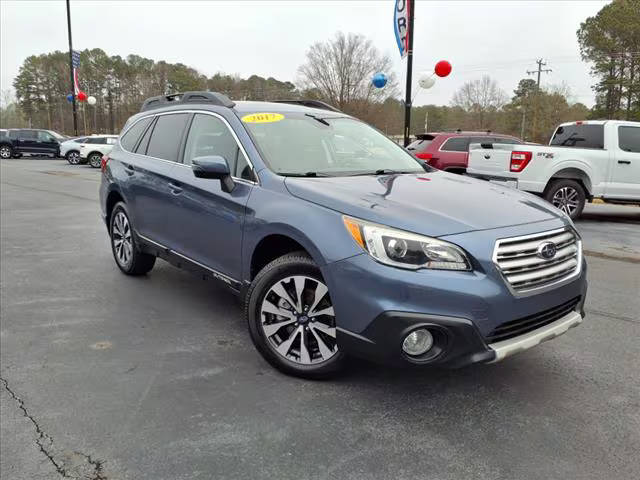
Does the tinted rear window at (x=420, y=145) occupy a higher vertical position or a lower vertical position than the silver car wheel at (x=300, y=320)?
higher

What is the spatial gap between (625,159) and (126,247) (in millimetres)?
8619

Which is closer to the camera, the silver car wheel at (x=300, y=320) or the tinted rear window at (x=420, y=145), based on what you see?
the silver car wheel at (x=300, y=320)

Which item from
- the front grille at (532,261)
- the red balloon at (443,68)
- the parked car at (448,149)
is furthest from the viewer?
the red balloon at (443,68)

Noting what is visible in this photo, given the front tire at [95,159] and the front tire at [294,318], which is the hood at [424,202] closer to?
the front tire at [294,318]

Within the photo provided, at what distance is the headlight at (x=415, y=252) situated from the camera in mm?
2592

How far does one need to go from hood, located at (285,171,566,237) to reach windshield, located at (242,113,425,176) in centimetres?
24

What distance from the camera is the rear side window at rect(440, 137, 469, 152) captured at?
12.1m

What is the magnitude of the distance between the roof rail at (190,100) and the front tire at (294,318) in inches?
63.0

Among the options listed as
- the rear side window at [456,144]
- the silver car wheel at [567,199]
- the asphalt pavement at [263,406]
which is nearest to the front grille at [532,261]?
the asphalt pavement at [263,406]

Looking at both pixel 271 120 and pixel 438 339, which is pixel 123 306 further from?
pixel 438 339

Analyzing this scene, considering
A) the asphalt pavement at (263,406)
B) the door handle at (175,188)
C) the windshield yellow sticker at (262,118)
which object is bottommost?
the asphalt pavement at (263,406)

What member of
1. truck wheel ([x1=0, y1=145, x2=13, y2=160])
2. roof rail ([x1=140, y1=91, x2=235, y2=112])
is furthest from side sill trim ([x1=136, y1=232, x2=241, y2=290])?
truck wheel ([x1=0, y1=145, x2=13, y2=160])

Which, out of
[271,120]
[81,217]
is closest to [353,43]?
[81,217]

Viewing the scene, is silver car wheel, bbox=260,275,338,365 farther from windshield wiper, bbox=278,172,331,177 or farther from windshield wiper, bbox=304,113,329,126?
windshield wiper, bbox=304,113,329,126
